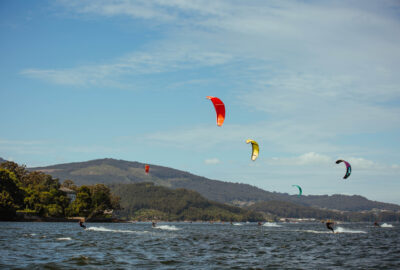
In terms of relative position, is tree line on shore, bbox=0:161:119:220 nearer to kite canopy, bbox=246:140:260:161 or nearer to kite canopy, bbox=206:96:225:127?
kite canopy, bbox=246:140:260:161

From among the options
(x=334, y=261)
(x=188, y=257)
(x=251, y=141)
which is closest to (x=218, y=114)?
(x=251, y=141)

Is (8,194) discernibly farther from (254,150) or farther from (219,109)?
(219,109)

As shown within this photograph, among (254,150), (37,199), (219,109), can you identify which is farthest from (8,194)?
(219,109)

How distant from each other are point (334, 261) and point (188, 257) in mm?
12460

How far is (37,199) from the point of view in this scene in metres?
160

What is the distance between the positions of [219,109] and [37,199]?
129389 mm

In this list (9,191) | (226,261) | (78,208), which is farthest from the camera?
(78,208)

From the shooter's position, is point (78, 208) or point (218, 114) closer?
→ point (218, 114)

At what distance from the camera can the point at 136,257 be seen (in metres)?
39.3

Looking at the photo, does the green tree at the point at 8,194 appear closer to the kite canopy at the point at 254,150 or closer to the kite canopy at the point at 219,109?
the kite canopy at the point at 254,150

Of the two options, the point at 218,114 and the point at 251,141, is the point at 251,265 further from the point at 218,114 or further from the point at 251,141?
the point at 251,141

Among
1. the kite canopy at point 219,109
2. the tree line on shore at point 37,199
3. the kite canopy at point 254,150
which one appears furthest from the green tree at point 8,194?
the kite canopy at point 219,109

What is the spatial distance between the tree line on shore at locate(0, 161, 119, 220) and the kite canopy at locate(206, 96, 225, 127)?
9945 cm

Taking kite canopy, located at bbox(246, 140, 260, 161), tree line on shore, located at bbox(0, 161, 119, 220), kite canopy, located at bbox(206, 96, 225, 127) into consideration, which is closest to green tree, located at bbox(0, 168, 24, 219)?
tree line on shore, located at bbox(0, 161, 119, 220)
